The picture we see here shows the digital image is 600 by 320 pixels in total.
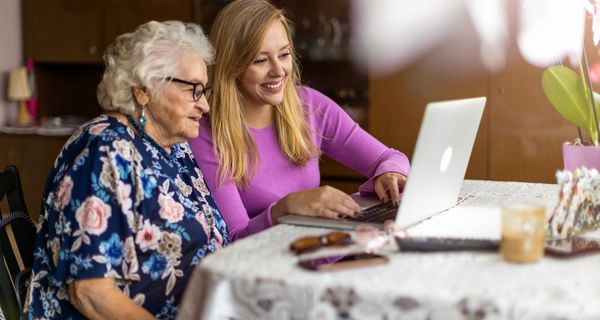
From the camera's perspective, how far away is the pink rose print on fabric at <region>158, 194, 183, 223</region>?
1.79 meters

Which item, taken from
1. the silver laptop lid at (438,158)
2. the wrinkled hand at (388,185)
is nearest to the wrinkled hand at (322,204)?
the silver laptop lid at (438,158)

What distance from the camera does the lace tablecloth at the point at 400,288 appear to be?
4.13ft

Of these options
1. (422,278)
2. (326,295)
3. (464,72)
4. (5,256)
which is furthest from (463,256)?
(464,72)

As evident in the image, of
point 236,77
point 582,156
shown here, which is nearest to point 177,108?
point 236,77

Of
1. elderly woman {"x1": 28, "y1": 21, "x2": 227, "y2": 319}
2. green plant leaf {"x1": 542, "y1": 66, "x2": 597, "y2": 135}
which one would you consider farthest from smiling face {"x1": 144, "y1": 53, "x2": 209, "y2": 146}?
green plant leaf {"x1": 542, "y1": 66, "x2": 597, "y2": 135}

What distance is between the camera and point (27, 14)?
517cm

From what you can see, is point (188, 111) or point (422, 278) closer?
point (422, 278)

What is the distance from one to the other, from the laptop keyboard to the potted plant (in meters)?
0.46

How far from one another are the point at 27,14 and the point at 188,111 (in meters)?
3.60

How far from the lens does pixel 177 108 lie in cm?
193

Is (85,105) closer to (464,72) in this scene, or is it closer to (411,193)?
(464,72)

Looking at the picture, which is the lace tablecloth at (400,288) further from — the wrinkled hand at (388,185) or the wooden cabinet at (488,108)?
the wooden cabinet at (488,108)

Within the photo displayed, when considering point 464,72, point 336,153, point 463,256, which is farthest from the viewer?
point 464,72

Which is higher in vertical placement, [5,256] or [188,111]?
[188,111]
